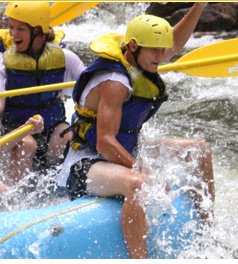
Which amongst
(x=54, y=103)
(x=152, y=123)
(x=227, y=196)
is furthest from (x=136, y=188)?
(x=152, y=123)

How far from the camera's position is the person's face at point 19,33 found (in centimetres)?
374

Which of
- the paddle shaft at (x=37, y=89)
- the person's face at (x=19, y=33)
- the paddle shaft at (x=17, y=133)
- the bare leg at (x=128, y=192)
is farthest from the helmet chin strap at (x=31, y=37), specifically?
the bare leg at (x=128, y=192)

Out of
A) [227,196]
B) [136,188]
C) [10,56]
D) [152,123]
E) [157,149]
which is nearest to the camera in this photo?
[136,188]

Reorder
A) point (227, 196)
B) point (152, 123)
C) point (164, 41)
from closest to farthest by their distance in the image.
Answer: point (164, 41) < point (227, 196) < point (152, 123)

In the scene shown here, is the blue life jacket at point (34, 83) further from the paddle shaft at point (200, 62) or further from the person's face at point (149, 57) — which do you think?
the person's face at point (149, 57)

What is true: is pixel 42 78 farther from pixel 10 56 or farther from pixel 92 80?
pixel 92 80

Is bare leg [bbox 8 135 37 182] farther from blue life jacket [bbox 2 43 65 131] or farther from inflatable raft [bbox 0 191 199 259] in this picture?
inflatable raft [bbox 0 191 199 259]

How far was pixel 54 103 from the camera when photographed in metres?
4.01

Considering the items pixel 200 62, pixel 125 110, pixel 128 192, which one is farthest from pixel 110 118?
pixel 200 62

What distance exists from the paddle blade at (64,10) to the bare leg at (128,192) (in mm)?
2188

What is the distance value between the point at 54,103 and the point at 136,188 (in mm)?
1233

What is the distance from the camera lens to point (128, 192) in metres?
3.00

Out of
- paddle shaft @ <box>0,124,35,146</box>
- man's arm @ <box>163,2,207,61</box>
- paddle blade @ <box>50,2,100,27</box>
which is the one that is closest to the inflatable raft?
paddle shaft @ <box>0,124,35,146</box>

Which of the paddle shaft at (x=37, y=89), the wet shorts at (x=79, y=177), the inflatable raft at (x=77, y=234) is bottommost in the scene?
the inflatable raft at (x=77, y=234)
